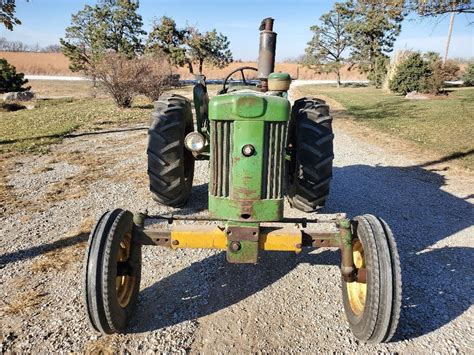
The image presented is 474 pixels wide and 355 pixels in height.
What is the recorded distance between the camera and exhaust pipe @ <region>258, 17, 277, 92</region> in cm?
463

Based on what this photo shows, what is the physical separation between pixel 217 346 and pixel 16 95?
20.1 metres

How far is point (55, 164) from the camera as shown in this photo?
7.26 m

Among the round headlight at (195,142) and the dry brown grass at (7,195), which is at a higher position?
the round headlight at (195,142)

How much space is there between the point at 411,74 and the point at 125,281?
25973 mm

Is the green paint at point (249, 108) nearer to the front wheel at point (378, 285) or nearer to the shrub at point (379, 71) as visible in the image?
the front wheel at point (378, 285)

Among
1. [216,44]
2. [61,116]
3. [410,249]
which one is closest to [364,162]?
[410,249]

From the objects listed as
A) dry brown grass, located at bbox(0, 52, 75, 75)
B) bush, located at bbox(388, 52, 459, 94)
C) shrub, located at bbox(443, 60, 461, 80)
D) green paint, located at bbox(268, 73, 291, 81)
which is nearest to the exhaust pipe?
green paint, located at bbox(268, 73, 291, 81)

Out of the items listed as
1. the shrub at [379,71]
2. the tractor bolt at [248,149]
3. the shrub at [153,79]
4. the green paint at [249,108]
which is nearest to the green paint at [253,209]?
the tractor bolt at [248,149]

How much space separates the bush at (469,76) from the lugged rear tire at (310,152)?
1362 inches

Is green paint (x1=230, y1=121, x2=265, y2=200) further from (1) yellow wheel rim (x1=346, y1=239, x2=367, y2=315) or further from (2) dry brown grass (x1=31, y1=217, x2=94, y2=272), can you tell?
(2) dry brown grass (x1=31, y1=217, x2=94, y2=272)

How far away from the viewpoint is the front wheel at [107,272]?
8.11 feet

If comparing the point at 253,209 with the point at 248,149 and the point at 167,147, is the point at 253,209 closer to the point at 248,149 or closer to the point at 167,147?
the point at 248,149

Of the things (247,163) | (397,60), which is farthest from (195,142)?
(397,60)

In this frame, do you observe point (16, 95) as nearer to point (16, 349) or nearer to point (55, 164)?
point (55, 164)
